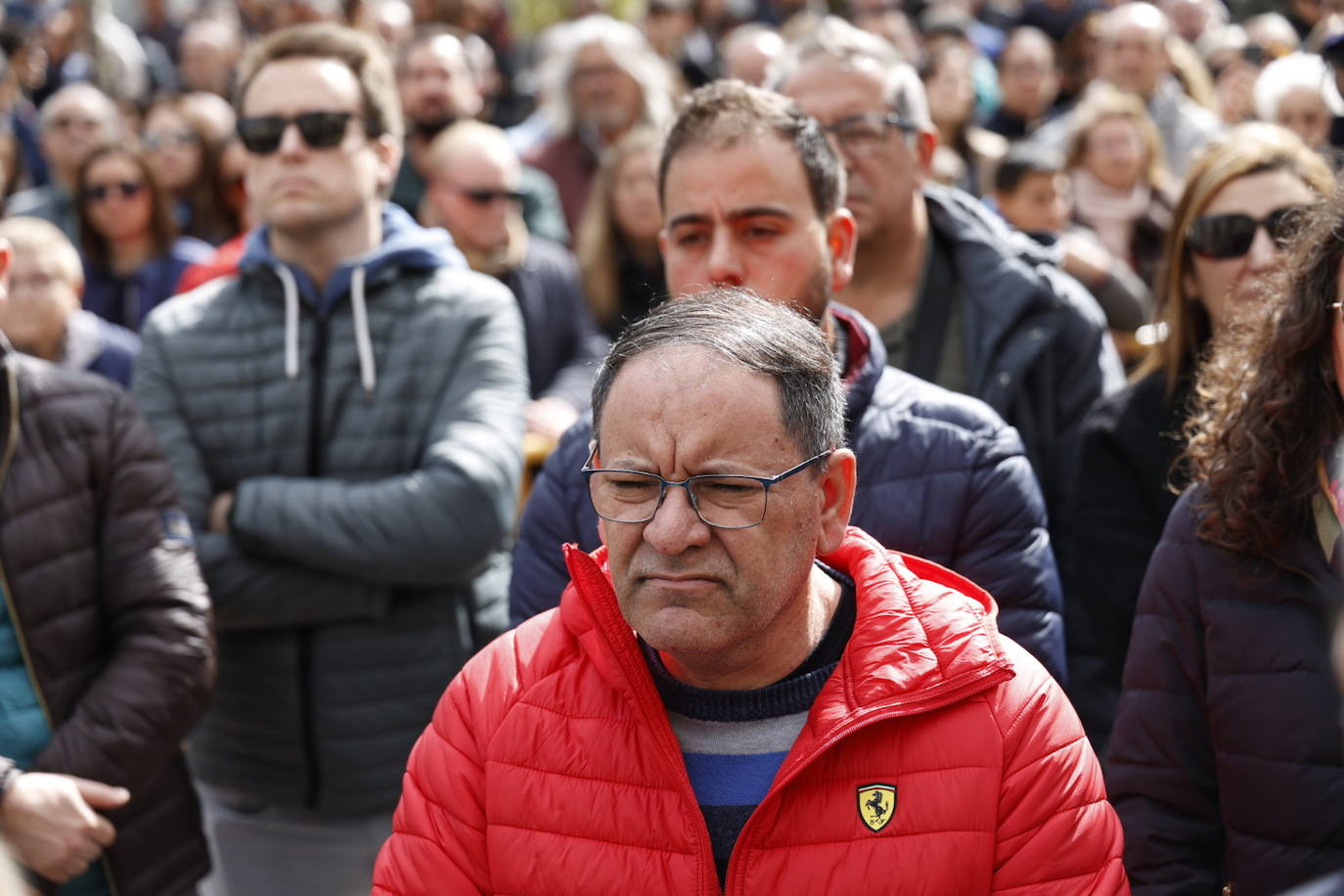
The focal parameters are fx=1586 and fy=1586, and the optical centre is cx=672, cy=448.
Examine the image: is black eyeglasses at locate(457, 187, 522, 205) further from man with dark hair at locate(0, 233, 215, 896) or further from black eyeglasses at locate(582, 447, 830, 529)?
black eyeglasses at locate(582, 447, 830, 529)

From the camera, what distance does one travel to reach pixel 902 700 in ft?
7.66

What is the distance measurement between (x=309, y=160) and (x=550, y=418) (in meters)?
1.19

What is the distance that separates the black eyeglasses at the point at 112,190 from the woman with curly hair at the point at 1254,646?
5.71 metres

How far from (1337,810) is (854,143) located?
225 centimetres

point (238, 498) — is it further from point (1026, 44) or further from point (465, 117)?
point (1026, 44)

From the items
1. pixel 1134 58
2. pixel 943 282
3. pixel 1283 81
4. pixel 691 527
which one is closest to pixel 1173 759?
pixel 691 527

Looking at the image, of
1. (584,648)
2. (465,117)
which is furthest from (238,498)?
(465,117)

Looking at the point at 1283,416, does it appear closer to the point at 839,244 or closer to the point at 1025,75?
the point at 839,244

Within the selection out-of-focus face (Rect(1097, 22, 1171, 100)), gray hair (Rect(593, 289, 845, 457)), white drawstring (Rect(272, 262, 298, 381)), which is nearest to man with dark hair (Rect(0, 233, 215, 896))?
white drawstring (Rect(272, 262, 298, 381))

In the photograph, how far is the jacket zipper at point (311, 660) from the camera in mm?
4066

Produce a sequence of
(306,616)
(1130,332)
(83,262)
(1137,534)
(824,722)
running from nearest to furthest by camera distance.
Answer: (824,722) → (1137,534) → (306,616) → (1130,332) → (83,262)

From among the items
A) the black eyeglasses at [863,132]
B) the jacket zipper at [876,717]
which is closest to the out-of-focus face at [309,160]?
the black eyeglasses at [863,132]

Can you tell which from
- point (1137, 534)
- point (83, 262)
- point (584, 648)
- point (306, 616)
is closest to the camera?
point (584, 648)

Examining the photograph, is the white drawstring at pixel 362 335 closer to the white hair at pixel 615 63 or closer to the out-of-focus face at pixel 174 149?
the white hair at pixel 615 63
